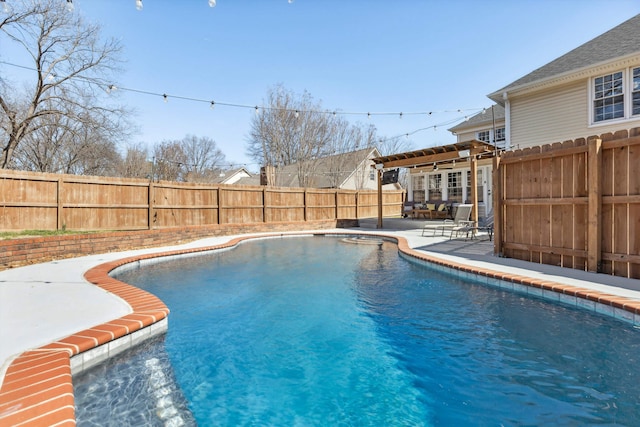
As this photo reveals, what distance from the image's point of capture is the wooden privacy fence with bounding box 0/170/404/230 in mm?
7672

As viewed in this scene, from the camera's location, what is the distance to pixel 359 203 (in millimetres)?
17875

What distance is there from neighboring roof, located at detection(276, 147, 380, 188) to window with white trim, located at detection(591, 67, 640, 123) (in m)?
17.0

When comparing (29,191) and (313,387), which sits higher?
(29,191)

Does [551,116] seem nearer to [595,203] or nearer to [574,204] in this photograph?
[574,204]

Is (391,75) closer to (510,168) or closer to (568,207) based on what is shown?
(510,168)

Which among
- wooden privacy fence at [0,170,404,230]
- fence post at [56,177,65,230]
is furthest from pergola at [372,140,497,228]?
fence post at [56,177,65,230]

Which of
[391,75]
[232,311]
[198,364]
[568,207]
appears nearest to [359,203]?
[391,75]

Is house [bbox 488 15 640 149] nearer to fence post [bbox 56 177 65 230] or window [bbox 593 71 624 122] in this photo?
window [bbox 593 71 624 122]

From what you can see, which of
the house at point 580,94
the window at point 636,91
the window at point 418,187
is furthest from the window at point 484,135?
the window at point 636,91

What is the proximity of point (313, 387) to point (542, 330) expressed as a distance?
2.48 m

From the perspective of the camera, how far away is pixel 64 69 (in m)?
13.6

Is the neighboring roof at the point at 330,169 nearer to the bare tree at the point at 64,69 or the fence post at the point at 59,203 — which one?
the bare tree at the point at 64,69

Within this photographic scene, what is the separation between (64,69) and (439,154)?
50.7 ft

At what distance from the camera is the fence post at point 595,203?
4.64 meters
